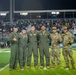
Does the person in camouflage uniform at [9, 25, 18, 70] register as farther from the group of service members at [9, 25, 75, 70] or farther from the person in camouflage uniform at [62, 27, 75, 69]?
the person in camouflage uniform at [62, 27, 75, 69]

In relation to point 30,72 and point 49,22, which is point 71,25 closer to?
point 49,22

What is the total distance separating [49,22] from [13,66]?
8911mm

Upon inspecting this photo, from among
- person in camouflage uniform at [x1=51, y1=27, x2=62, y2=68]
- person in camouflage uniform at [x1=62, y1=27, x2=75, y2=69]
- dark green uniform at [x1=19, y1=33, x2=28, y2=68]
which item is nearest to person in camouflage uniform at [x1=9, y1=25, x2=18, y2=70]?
dark green uniform at [x1=19, y1=33, x2=28, y2=68]

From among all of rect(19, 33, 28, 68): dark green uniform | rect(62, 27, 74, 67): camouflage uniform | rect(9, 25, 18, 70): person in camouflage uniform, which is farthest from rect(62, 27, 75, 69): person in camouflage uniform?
rect(9, 25, 18, 70): person in camouflage uniform

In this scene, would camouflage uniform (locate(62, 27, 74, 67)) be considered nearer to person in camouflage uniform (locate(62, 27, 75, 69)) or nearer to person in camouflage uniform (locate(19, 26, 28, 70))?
person in camouflage uniform (locate(62, 27, 75, 69))

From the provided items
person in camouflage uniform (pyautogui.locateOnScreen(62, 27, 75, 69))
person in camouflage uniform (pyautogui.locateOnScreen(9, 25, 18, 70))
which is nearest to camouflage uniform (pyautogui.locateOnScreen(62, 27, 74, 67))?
person in camouflage uniform (pyautogui.locateOnScreen(62, 27, 75, 69))

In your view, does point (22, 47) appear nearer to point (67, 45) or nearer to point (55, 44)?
point (55, 44)

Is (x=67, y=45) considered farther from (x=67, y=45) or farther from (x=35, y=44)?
(x=35, y=44)

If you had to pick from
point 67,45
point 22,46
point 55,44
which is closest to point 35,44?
point 22,46

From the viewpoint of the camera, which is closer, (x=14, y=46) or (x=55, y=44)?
(x=14, y=46)

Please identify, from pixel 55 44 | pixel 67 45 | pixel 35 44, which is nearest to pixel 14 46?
pixel 35 44

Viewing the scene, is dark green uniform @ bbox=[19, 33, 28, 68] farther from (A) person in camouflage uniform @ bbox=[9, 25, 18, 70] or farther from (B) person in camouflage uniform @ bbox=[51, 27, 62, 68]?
(B) person in camouflage uniform @ bbox=[51, 27, 62, 68]

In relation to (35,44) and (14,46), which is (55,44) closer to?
(35,44)

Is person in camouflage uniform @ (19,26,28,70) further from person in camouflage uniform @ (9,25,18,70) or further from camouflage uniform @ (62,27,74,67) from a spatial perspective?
camouflage uniform @ (62,27,74,67)
